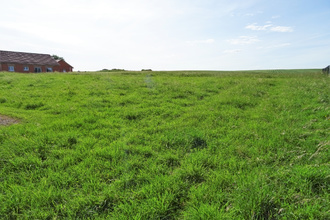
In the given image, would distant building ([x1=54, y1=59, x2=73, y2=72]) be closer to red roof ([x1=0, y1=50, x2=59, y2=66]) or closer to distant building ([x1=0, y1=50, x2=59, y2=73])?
distant building ([x1=0, y1=50, x2=59, y2=73])

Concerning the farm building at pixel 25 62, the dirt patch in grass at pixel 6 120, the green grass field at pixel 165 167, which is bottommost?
the green grass field at pixel 165 167

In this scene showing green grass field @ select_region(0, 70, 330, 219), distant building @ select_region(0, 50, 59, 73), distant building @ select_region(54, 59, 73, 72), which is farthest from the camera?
distant building @ select_region(54, 59, 73, 72)

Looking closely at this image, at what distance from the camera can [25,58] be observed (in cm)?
5322

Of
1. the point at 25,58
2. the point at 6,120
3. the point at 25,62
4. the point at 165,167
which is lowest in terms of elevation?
the point at 165,167

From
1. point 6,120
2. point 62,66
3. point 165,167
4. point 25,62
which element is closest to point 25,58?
point 25,62

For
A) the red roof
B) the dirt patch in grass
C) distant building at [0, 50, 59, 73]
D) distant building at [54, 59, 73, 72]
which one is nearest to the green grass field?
the dirt patch in grass

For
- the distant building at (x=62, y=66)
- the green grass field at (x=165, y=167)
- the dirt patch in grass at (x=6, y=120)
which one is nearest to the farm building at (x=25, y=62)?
the distant building at (x=62, y=66)

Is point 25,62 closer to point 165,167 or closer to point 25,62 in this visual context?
point 25,62

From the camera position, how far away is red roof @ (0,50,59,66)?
162 feet

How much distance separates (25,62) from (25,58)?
2443 millimetres

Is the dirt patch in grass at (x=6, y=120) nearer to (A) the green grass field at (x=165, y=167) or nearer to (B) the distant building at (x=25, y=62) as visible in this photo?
(A) the green grass field at (x=165, y=167)

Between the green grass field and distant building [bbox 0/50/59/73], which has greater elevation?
distant building [bbox 0/50/59/73]

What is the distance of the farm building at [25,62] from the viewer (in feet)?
161

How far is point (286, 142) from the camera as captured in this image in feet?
15.8
